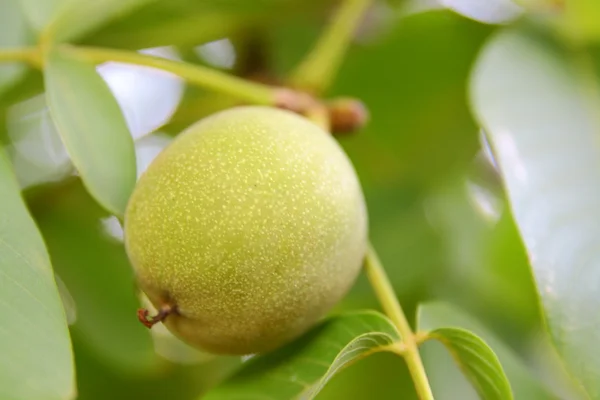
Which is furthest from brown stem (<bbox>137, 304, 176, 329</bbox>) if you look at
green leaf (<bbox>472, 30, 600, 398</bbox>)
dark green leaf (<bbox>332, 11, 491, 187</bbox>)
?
dark green leaf (<bbox>332, 11, 491, 187</bbox>)

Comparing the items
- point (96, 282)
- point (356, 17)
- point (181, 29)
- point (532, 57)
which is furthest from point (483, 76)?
point (96, 282)

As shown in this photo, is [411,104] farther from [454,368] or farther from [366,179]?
[454,368]

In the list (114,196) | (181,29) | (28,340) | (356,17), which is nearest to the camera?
(28,340)

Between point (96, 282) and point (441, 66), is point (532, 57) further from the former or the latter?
point (96, 282)

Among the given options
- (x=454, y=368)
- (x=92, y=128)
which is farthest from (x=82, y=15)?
(x=454, y=368)

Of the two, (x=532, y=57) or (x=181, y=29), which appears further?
(x=181, y=29)

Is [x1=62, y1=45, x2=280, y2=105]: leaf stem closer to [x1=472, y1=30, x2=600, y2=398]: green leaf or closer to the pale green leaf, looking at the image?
the pale green leaf

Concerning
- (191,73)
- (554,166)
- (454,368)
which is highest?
(191,73)
